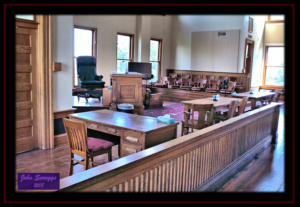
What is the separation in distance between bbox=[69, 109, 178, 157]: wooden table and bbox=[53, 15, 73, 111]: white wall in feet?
3.11

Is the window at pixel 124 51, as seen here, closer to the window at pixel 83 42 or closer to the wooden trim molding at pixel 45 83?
the window at pixel 83 42

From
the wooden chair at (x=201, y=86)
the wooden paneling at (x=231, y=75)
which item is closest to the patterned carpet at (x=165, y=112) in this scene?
the wooden chair at (x=201, y=86)

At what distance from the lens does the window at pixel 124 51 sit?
1063 centimetres

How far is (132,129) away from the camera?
2994 millimetres

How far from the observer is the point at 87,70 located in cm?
825

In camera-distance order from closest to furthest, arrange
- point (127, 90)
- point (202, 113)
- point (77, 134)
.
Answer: point (77, 134) < point (202, 113) < point (127, 90)

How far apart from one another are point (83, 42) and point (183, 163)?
7743 millimetres

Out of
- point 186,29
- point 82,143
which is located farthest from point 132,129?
point 186,29

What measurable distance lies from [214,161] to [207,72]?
9466mm

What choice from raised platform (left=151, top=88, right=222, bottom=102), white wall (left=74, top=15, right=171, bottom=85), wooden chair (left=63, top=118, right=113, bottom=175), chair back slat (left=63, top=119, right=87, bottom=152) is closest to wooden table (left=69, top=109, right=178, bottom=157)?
wooden chair (left=63, top=118, right=113, bottom=175)

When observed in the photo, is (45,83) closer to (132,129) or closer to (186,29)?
(132,129)

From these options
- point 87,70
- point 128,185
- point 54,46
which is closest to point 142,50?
point 87,70

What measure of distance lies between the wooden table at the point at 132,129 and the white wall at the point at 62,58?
948mm
